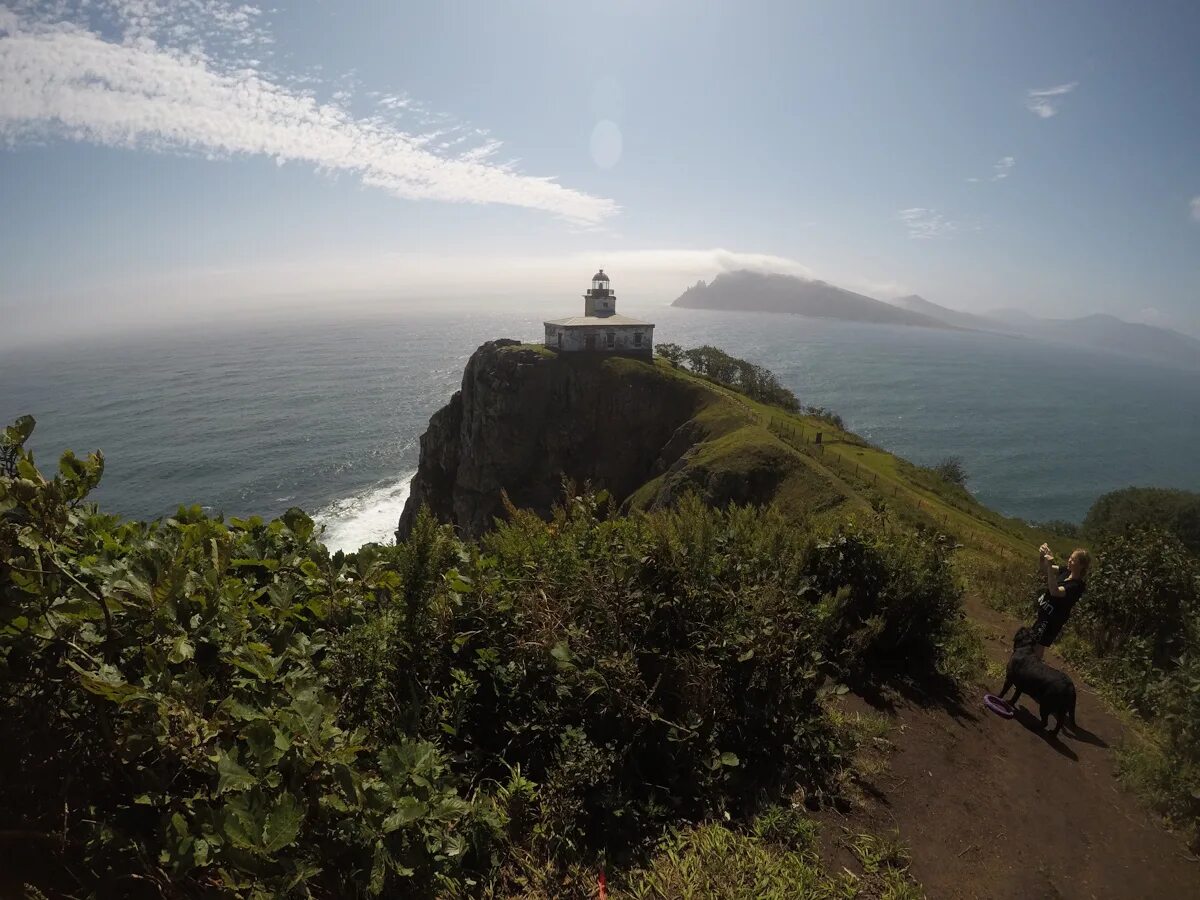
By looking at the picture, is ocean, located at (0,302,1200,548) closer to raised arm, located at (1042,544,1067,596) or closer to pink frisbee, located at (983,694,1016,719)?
pink frisbee, located at (983,694,1016,719)

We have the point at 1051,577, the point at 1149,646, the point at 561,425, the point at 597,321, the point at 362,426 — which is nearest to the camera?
the point at 1051,577

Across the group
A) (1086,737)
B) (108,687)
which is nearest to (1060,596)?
(1086,737)

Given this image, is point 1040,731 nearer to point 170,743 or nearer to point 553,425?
point 170,743

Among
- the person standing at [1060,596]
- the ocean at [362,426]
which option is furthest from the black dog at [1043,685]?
the ocean at [362,426]

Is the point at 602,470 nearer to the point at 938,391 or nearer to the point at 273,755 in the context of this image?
the point at 273,755

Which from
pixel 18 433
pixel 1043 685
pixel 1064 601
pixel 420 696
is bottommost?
pixel 1043 685

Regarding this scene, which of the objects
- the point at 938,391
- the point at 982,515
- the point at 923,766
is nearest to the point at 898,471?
the point at 982,515

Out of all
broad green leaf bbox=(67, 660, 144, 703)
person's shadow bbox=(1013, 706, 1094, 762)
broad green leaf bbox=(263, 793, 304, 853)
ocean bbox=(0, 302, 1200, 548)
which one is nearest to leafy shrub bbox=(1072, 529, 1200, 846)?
person's shadow bbox=(1013, 706, 1094, 762)
